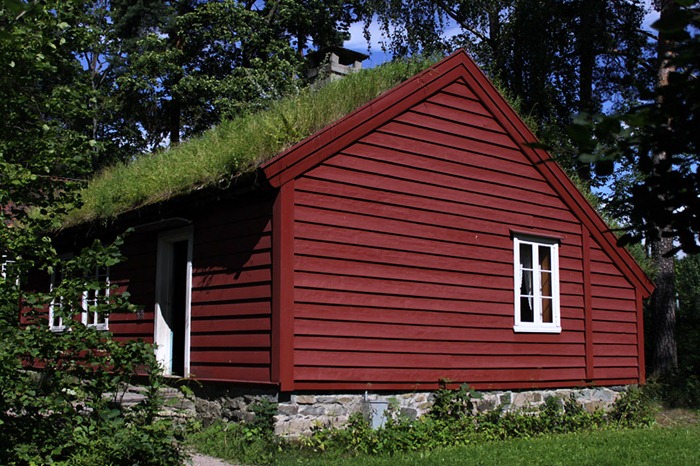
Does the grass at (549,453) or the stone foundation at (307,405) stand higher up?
the stone foundation at (307,405)

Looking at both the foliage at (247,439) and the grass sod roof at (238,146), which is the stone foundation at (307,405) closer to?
the foliage at (247,439)

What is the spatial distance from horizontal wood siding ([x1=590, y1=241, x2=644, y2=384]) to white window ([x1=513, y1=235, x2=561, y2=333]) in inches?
43.6

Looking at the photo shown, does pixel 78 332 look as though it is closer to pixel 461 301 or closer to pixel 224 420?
pixel 224 420

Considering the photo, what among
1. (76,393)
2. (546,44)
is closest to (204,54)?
(546,44)

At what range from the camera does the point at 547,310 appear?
12977mm

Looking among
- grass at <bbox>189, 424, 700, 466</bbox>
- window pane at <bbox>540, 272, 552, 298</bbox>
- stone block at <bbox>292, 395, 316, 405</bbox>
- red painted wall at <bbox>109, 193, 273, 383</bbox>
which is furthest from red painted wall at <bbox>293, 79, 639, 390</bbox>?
grass at <bbox>189, 424, 700, 466</bbox>

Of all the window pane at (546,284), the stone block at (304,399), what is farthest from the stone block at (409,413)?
the window pane at (546,284)

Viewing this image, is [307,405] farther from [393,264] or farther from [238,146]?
[238,146]

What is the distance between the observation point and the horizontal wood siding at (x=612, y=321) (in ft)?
44.8

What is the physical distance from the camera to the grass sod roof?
33.3 feet

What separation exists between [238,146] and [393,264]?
267 centimetres

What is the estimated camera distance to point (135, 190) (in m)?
11.9

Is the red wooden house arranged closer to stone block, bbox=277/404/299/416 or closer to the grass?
stone block, bbox=277/404/299/416

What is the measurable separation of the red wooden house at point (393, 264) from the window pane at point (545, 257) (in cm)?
5
